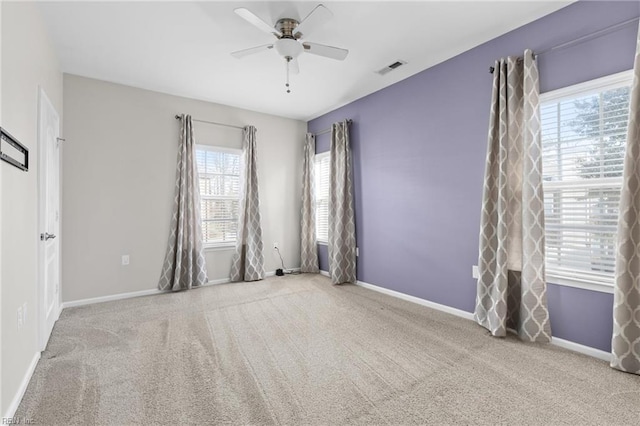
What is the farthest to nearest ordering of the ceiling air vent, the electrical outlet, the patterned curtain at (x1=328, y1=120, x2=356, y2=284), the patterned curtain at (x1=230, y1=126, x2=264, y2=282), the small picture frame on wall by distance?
the patterned curtain at (x1=230, y1=126, x2=264, y2=282), the patterned curtain at (x1=328, y1=120, x2=356, y2=284), the ceiling air vent, the electrical outlet, the small picture frame on wall

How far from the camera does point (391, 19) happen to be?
2.61m

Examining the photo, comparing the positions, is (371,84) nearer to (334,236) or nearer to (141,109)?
(334,236)

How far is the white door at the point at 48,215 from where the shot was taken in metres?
2.43

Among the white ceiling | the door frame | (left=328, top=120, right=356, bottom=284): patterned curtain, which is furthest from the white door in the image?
(left=328, top=120, right=356, bottom=284): patterned curtain

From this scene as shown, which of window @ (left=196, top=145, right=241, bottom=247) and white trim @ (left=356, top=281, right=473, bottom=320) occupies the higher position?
window @ (left=196, top=145, right=241, bottom=247)

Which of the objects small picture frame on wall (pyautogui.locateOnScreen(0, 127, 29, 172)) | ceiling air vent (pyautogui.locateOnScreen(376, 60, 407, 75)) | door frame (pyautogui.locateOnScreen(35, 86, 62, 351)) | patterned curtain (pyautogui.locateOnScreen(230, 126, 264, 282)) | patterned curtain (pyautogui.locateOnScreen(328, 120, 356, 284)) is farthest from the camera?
patterned curtain (pyautogui.locateOnScreen(230, 126, 264, 282))

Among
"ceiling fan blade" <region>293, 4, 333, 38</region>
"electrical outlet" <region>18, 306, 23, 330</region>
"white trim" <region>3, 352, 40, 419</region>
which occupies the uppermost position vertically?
"ceiling fan blade" <region>293, 4, 333, 38</region>

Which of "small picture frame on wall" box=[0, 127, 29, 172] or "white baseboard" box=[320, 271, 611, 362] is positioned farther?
"white baseboard" box=[320, 271, 611, 362]

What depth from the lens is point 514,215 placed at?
2715 millimetres

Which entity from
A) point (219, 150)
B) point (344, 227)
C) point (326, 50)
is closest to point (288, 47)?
point (326, 50)

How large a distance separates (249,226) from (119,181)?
5.98ft

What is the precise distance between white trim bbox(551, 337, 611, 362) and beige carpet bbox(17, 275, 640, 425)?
11 centimetres

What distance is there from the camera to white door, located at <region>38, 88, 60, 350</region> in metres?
2.43

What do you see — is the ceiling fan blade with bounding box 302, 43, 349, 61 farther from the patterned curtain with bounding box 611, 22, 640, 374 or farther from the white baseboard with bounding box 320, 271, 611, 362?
the white baseboard with bounding box 320, 271, 611, 362
